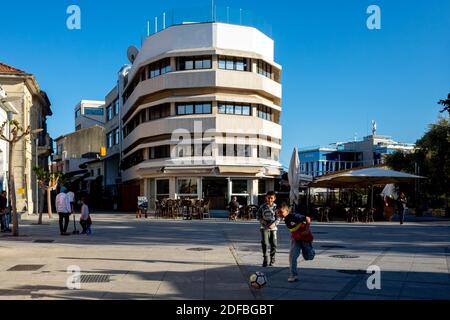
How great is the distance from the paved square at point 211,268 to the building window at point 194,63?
2430 centimetres

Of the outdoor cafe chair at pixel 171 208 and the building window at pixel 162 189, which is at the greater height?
the building window at pixel 162 189

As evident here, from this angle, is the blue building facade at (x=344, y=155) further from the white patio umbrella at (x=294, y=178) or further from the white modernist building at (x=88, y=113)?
the white patio umbrella at (x=294, y=178)

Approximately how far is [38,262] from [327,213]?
62.5ft

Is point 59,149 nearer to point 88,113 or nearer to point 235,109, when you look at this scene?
point 88,113

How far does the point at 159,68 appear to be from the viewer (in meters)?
42.8

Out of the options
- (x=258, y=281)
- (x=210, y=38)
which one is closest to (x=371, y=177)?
(x=210, y=38)

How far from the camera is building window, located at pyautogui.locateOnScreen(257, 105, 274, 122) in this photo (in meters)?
42.4

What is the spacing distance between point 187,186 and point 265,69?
1174 cm

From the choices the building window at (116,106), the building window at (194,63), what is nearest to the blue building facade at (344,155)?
the building window at (116,106)

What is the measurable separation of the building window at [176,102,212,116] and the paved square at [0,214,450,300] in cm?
2306

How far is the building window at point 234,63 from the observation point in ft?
132

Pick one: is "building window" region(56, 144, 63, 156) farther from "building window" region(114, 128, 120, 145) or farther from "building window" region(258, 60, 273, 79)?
"building window" region(258, 60, 273, 79)
